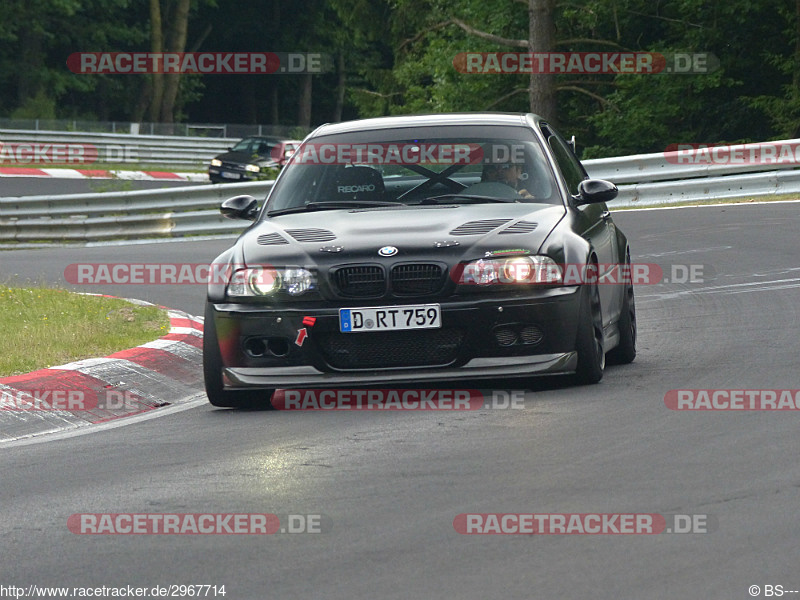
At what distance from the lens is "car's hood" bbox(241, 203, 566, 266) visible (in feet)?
25.2

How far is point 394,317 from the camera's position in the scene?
7570 millimetres

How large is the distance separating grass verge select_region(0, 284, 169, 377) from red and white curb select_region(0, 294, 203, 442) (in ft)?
0.86

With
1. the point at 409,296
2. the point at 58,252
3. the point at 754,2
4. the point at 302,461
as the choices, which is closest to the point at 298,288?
the point at 409,296

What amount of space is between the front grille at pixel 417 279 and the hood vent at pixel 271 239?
73 centimetres

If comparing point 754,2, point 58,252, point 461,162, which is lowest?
point 58,252

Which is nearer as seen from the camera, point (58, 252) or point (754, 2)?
point (58, 252)

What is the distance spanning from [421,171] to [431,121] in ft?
1.78

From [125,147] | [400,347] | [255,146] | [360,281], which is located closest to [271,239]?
[360,281]

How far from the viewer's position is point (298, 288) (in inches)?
304

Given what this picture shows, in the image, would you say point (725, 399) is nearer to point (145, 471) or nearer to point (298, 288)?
point (298, 288)

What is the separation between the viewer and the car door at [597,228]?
A: 8547 mm

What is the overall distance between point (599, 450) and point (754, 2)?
25.9m

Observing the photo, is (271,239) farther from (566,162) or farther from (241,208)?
(566,162)

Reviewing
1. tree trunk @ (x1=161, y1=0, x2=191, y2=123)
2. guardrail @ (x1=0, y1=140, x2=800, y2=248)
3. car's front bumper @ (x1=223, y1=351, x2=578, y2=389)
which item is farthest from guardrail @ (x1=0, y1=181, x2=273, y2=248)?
tree trunk @ (x1=161, y1=0, x2=191, y2=123)
